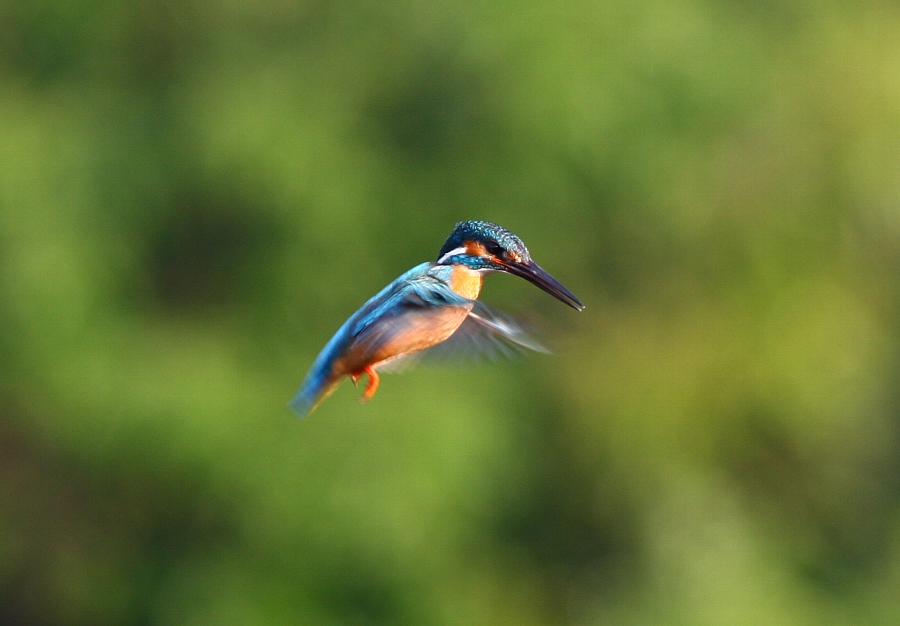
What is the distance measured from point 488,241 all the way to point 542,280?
0.29 ft

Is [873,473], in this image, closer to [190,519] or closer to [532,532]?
[532,532]

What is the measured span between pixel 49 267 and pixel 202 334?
30.8 inches

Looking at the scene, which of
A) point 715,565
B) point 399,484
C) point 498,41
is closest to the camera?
point 399,484

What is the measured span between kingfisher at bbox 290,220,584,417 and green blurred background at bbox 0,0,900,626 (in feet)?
11.9

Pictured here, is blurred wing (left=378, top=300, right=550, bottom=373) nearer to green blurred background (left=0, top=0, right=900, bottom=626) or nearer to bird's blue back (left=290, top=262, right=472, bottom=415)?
bird's blue back (left=290, top=262, right=472, bottom=415)

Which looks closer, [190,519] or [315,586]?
[315,586]

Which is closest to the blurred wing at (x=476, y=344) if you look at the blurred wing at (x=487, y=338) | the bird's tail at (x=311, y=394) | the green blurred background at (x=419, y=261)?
the blurred wing at (x=487, y=338)

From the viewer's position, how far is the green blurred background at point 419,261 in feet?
17.2

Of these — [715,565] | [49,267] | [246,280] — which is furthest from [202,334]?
[715,565]

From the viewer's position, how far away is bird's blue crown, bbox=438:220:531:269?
4.20 ft

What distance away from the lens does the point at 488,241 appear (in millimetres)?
1305

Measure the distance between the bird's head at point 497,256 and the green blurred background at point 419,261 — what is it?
3.67m

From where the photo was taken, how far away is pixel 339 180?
18.3 feet

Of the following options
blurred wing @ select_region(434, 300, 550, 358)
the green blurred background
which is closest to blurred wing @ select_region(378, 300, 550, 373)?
blurred wing @ select_region(434, 300, 550, 358)
